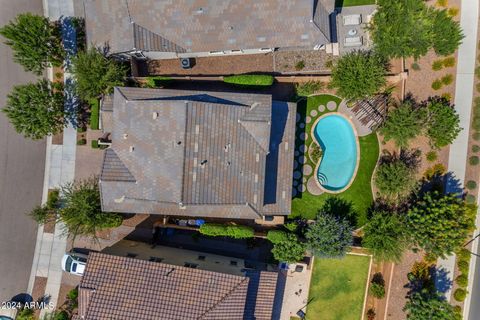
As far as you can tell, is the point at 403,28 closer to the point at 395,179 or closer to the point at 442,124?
the point at 442,124

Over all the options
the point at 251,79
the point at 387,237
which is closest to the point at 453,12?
the point at 251,79

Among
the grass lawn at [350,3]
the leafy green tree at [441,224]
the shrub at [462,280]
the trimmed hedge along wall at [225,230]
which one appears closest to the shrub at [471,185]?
the leafy green tree at [441,224]

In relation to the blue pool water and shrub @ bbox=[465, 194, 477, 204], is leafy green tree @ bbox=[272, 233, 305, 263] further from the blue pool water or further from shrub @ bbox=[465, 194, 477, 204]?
shrub @ bbox=[465, 194, 477, 204]

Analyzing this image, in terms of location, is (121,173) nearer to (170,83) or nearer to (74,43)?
(170,83)

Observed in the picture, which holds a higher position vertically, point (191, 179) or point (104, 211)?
point (191, 179)

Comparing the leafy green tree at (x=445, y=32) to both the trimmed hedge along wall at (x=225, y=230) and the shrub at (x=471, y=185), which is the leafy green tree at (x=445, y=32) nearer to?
the shrub at (x=471, y=185)

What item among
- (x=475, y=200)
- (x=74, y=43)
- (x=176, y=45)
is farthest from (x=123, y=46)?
(x=475, y=200)
